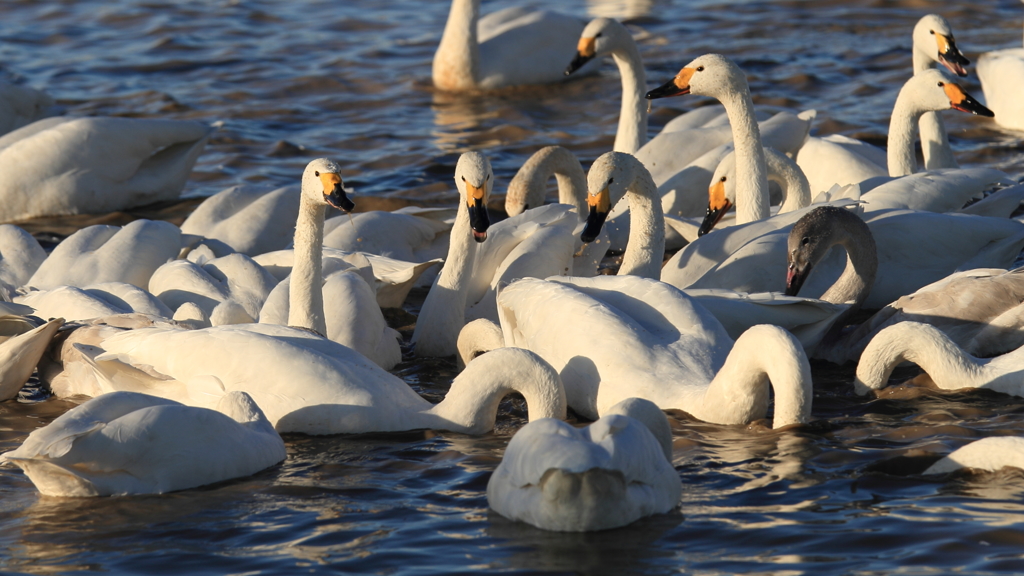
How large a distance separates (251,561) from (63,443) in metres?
1.03

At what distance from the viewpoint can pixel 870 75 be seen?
15.5 metres

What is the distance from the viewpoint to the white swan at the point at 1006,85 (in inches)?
513

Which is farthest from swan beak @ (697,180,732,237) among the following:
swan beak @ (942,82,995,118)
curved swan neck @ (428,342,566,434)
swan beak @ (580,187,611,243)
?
curved swan neck @ (428,342,566,434)

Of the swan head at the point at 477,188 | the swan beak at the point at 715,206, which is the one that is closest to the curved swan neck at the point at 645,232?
the swan head at the point at 477,188

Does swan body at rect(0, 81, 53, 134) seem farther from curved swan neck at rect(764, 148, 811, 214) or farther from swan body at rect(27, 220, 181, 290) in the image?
curved swan neck at rect(764, 148, 811, 214)

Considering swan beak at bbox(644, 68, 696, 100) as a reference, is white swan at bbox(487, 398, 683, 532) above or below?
below

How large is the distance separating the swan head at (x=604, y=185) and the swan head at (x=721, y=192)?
61.9 inches

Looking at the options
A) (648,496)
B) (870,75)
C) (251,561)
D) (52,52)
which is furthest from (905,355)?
(52,52)

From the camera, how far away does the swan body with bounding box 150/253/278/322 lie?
28.4ft

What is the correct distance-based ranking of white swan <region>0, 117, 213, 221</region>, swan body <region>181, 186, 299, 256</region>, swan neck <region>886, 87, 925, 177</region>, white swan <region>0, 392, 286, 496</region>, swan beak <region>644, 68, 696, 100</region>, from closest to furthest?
white swan <region>0, 392, 286, 496</region>, swan beak <region>644, 68, 696, 100</region>, swan neck <region>886, 87, 925, 177</region>, swan body <region>181, 186, 299, 256</region>, white swan <region>0, 117, 213, 221</region>

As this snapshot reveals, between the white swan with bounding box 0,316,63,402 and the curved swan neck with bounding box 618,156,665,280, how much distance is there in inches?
131

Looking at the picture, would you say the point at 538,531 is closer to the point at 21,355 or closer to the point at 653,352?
the point at 653,352

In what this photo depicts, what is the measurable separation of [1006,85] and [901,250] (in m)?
5.46

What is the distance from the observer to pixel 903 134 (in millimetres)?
10180
